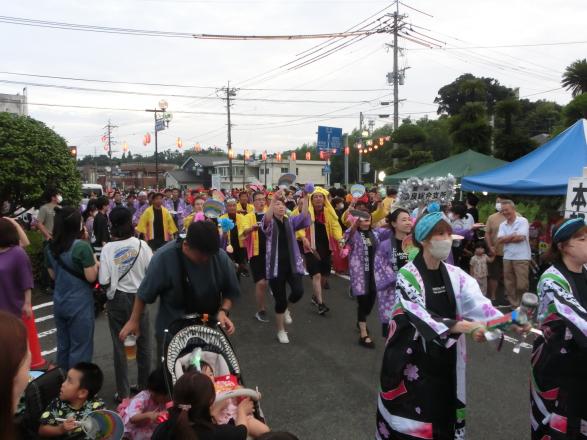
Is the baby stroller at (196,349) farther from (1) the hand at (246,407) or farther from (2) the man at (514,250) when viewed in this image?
(2) the man at (514,250)

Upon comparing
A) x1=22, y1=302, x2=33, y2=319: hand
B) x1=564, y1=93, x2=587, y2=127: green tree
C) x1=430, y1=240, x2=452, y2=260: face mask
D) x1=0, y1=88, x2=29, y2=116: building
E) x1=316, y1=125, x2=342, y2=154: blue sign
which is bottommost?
x1=22, y1=302, x2=33, y2=319: hand

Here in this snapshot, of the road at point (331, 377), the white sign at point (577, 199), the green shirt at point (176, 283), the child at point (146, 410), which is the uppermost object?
the white sign at point (577, 199)

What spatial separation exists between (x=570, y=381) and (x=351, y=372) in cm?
237

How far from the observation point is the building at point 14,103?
2648cm

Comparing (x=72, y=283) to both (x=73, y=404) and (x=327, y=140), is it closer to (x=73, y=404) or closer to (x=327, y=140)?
(x=73, y=404)

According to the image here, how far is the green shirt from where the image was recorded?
10.5ft

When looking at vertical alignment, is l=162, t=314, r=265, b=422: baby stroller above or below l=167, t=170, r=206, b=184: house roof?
below

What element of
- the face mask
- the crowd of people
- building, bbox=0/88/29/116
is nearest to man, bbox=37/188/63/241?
the crowd of people

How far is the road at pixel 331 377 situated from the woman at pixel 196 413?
1.46 m

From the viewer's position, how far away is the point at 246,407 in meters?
2.64

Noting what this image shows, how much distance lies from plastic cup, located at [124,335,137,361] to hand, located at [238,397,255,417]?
134 cm

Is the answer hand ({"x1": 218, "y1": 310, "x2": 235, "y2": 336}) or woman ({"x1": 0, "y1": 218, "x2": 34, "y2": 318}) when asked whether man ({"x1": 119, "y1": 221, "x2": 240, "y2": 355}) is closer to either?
hand ({"x1": 218, "y1": 310, "x2": 235, "y2": 336})

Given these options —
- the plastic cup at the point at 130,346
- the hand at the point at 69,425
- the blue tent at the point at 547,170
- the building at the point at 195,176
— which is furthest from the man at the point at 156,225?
the building at the point at 195,176

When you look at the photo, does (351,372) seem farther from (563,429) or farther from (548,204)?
(548,204)
